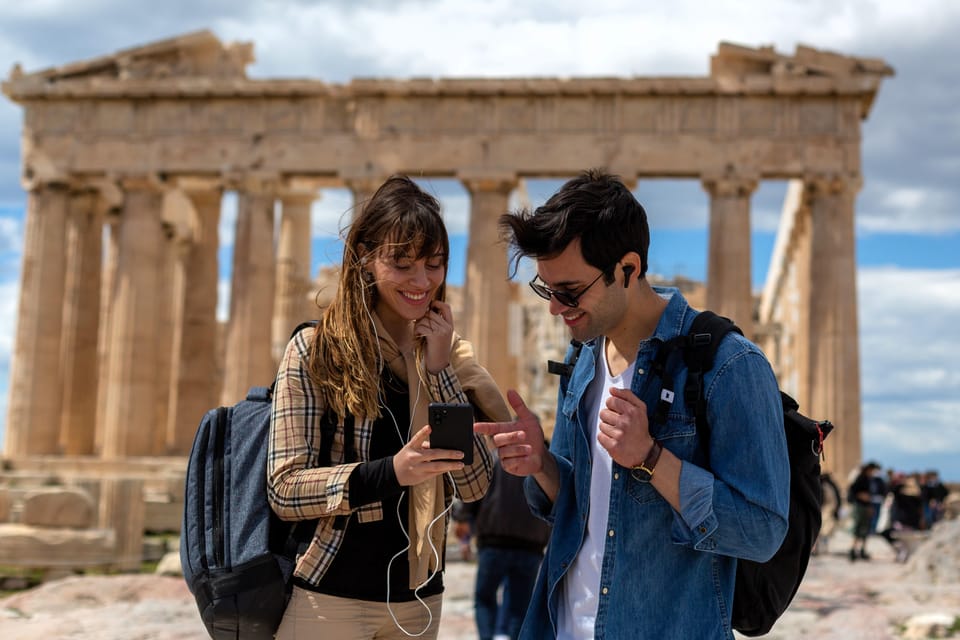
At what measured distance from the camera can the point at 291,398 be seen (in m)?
3.66

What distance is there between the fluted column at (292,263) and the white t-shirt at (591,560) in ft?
107

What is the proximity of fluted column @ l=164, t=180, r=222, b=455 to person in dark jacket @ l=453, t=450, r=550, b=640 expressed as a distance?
25248 mm

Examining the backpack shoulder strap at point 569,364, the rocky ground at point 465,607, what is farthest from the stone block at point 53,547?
the backpack shoulder strap at point 569,364

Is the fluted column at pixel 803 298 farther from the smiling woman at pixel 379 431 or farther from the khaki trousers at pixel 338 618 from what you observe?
the khaki trousers at pixel 338 618

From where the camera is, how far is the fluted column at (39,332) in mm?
30047

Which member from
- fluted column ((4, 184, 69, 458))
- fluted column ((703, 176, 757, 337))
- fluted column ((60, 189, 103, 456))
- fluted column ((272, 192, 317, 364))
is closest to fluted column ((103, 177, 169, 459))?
fluted column ((4, 184, 69, 458))

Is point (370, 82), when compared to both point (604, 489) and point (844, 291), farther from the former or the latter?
point (604, 489)

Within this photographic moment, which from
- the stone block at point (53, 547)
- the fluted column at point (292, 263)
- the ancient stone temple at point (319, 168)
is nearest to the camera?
the stone block at point (53, 547)

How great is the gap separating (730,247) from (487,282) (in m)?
6.05

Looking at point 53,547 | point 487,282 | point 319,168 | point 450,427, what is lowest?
point 53,547

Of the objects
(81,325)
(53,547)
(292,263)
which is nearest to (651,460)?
(53,547)

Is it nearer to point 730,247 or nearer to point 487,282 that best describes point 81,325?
point 487,282

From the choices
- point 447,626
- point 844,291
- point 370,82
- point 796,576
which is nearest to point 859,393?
point 844,291

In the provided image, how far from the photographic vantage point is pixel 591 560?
11.3 ft
